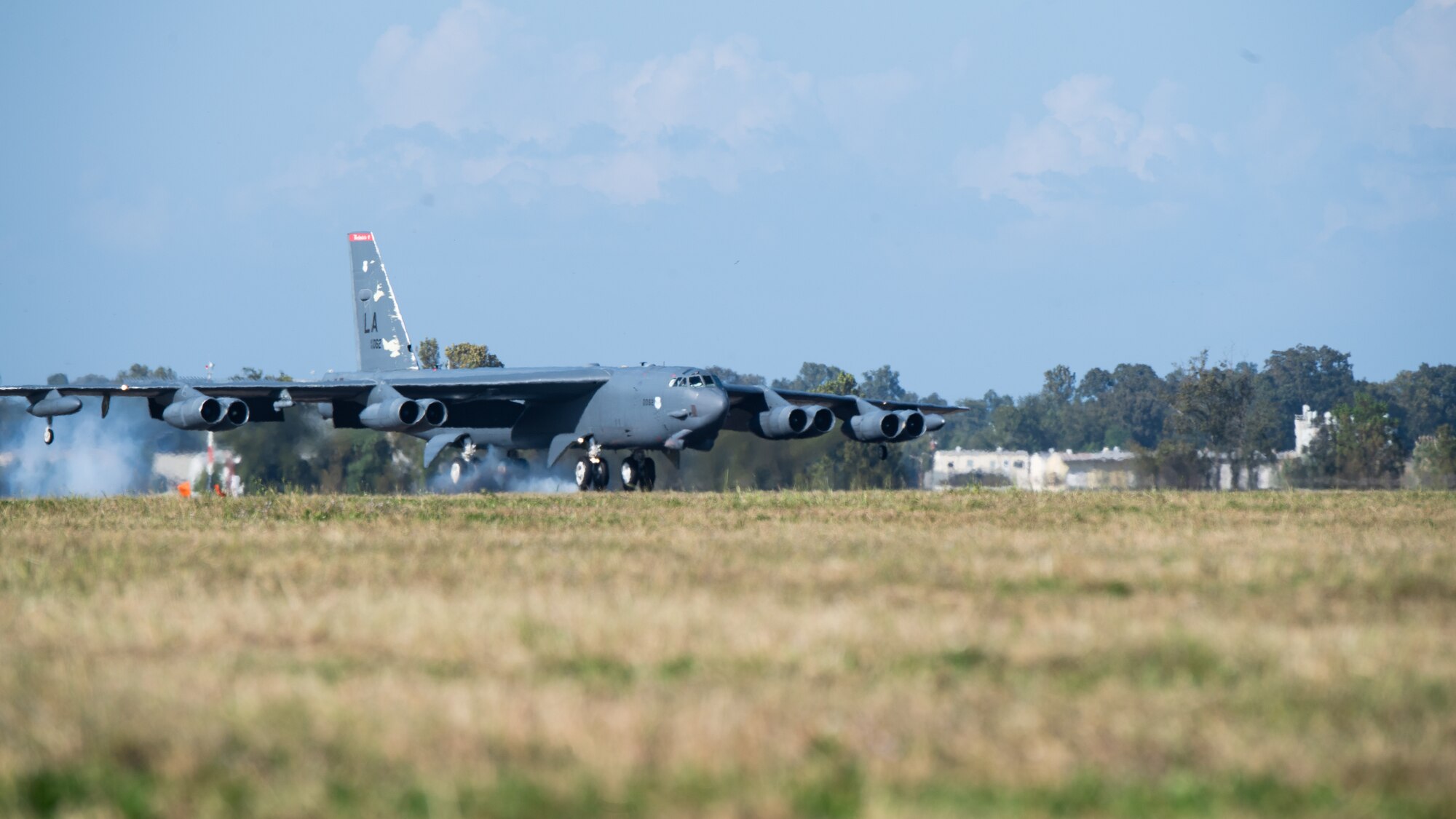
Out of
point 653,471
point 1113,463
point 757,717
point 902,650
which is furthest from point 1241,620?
point 1113,463

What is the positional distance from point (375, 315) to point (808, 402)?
1210 centimetres

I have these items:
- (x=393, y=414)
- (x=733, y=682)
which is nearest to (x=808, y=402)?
(x=393, y=414)

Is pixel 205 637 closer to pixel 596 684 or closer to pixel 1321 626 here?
pixel 596 684

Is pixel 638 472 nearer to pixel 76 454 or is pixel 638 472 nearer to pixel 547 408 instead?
pixel 547 408

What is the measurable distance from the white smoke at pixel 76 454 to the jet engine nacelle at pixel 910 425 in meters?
19.7

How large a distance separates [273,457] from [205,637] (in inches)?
1390

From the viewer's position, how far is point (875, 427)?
37500 millimetres

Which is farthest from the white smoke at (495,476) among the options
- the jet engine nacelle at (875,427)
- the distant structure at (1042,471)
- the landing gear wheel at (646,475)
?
the distant structure at (1042,471)

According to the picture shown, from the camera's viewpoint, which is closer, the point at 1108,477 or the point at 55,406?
the point at 55,406

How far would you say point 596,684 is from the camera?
6551 mm

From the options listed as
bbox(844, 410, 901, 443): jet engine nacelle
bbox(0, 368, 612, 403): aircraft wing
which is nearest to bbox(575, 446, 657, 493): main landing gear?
bbox(0, 368, 612, 403): aircraft wing

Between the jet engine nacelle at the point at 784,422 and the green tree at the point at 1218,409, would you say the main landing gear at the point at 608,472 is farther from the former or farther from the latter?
the green tree at the point at 1218,409

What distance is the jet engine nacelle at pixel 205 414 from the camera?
109 feet

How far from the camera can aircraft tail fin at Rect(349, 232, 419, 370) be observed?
43000mm
